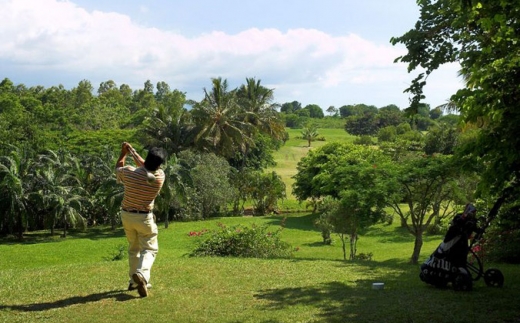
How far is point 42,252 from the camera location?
25.2m

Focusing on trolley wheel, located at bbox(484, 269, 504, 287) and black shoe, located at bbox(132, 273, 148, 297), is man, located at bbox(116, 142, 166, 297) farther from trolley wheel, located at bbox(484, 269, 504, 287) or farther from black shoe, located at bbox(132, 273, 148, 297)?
trolley wheel, located at bbox(484, 269, 504, 287)

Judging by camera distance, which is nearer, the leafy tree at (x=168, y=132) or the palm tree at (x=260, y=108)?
the leafy tree at (x=168, y=132)

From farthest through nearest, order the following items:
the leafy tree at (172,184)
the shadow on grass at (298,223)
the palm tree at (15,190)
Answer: the shadow on grass at (298,223) → the leafy tree at (172,184) → the palm tree at (15,190)

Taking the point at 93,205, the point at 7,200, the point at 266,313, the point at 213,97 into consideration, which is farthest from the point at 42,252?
the point at 213,97

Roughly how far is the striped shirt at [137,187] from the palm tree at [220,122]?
130 ft

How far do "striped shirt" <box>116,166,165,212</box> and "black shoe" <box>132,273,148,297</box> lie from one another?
0.99 meters

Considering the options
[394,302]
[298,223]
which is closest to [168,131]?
[298,223]

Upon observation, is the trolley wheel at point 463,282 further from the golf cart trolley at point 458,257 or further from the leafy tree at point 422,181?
the leafy tree at point 422,181

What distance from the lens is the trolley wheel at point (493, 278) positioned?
841cm

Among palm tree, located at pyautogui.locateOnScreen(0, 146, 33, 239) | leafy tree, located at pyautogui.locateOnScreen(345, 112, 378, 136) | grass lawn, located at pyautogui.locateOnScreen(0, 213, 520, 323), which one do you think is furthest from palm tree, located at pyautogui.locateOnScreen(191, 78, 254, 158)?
leafy tree, located at pyautogui.locateOnScreen(345, 112, 378, 136)

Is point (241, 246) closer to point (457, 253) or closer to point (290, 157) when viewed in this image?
point (457, 253)

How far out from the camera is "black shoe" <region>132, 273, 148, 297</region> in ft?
25.1

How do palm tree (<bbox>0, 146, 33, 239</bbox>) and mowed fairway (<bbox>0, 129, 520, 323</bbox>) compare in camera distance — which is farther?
palm tree (<bbox>0, 146, 33, 239</bbox>)

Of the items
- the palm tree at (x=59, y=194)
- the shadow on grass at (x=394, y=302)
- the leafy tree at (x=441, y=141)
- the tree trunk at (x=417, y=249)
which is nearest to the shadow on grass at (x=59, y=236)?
the palm tree at (x=59, y=194)
